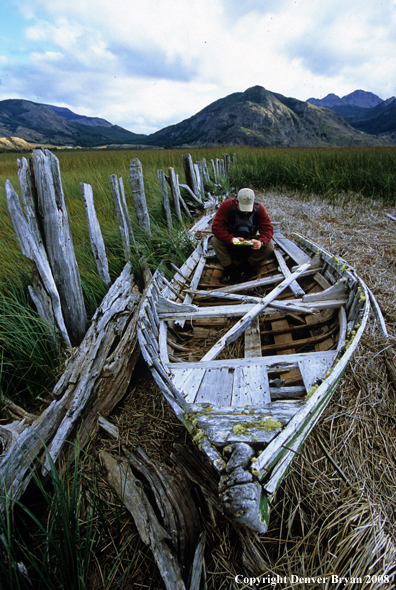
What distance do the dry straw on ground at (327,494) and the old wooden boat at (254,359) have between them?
32cm

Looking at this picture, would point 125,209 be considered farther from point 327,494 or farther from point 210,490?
point 327,494

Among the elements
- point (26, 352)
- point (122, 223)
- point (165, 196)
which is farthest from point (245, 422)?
point (165, 196)

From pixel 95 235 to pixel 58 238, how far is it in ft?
2.13

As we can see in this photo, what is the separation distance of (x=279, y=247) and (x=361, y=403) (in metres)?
2.85

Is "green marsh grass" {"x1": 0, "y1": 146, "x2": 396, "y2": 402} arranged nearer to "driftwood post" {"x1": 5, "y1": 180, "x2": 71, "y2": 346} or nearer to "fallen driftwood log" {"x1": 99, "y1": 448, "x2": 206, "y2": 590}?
"driftwood post" {"x1": 5, "y1": 180, "x2": 71, "y2": 346}

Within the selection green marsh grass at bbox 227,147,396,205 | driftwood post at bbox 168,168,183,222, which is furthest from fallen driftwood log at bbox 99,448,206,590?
green marsh grass at bbox 227,147,396,205

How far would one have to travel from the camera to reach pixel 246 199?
147 inches

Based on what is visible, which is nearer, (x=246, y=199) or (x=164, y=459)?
(x=164, y=459)

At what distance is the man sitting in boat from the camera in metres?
3.82

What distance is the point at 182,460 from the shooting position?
1.77m

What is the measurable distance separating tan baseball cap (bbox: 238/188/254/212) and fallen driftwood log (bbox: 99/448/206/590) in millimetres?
3104

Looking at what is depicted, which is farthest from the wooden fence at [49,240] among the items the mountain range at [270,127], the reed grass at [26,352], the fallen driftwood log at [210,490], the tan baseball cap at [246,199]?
the mountain range at [270,127]

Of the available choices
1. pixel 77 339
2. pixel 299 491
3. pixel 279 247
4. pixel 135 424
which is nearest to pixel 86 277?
pixel 77 339

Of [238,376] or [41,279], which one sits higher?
[41,279]
